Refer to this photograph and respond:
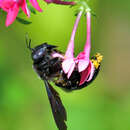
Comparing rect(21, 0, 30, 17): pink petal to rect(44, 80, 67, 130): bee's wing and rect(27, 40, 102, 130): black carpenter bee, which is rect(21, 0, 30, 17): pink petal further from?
rect(44, 80, 67, 130): bee's wing

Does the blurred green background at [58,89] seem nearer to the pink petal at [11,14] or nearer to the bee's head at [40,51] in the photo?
the bee's head at [40,51]

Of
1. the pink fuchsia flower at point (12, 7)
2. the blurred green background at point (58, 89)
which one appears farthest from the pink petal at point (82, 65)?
the blurred green background at point (58, 89)

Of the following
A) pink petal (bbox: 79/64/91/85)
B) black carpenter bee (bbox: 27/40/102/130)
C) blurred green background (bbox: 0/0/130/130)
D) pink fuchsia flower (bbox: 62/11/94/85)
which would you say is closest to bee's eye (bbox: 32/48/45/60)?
black carpenter bee (bbox: 27/40/102/130)

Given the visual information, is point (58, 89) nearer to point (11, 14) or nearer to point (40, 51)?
point (40, 51)

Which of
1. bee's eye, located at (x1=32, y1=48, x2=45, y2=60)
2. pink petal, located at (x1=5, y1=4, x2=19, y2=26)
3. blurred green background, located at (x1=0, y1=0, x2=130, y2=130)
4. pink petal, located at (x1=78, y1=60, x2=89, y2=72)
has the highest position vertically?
pink petal, located at (x1=5, y1=4, x2=19, y2=26)

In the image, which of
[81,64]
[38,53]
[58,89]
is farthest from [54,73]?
[58,89]

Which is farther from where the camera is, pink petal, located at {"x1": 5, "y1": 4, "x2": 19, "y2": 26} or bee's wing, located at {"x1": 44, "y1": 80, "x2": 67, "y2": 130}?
bee's wing, located at {"x1": 44, "y1": 80, "x2": 67, "y2": 130}

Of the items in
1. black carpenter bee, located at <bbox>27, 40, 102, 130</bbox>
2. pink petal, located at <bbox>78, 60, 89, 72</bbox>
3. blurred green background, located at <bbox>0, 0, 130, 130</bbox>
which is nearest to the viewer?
pink petal, located at <bbox>78, 60, 89, 72</bbox>
